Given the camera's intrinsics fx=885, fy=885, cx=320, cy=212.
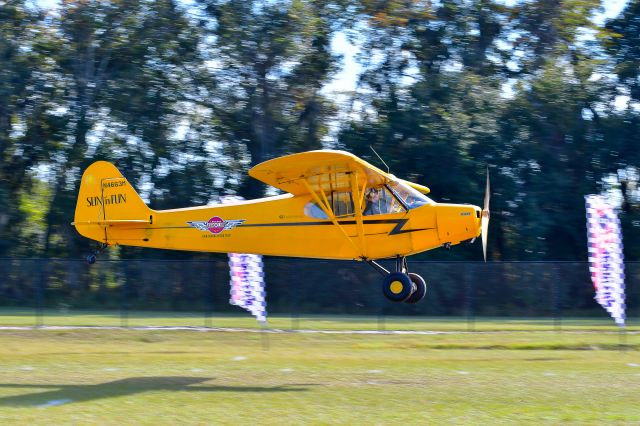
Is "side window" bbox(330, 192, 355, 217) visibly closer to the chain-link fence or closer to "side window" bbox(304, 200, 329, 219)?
"side window" bbox(304, 200, 329, 219)

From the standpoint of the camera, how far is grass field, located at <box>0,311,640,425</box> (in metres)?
11.9

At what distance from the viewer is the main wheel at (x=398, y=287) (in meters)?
17.0

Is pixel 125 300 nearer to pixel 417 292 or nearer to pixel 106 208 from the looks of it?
pixel 106 208

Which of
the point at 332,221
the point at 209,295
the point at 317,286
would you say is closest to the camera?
the point at 332,221

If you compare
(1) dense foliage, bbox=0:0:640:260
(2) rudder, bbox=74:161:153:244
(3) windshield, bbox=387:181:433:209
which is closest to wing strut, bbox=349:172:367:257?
(3) windshield, bbox=387:181:433:209

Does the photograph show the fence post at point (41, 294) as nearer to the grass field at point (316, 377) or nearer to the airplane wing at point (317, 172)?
the grass field at point (316, 377)

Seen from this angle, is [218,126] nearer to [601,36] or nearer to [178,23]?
[178,23]

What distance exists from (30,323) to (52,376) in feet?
36.1

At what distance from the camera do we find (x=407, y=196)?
17.4 metres

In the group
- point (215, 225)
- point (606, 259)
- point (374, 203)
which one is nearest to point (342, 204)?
point (374, 203)

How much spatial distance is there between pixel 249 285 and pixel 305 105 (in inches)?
815

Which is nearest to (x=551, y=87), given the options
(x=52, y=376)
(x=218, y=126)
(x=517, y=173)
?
(x=517, y=173)

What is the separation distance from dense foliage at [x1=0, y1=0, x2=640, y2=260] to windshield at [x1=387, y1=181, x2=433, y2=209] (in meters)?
17.8

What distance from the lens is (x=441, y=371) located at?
16.1 m
